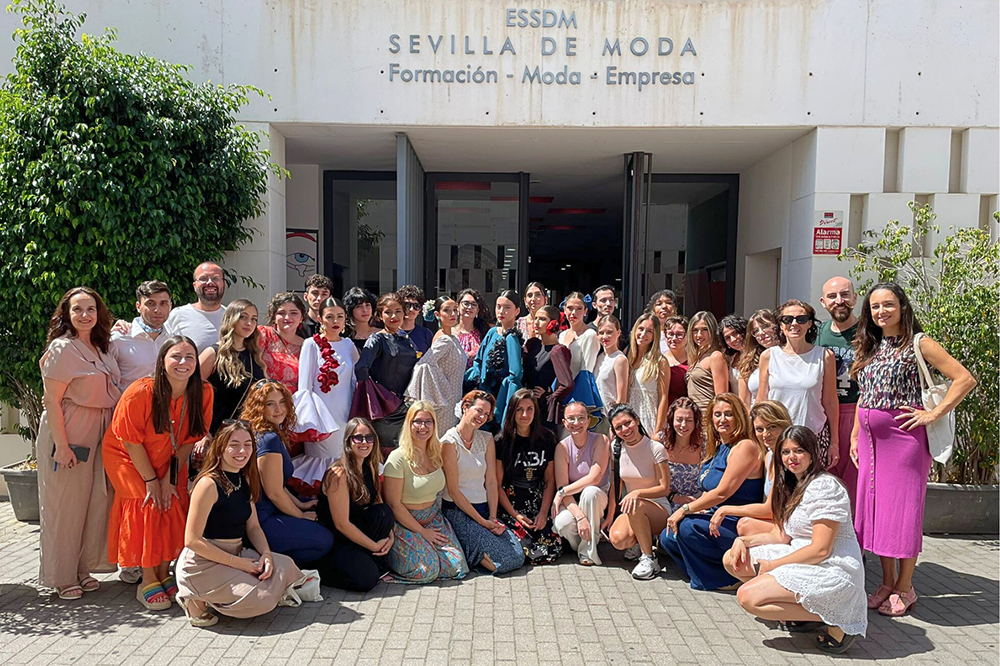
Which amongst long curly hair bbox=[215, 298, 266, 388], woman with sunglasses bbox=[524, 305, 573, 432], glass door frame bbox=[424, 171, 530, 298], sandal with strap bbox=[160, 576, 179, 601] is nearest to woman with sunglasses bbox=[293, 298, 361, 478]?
long curly hair bbox=[215, 298, 266, 388]

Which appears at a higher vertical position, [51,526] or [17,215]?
[17,215]

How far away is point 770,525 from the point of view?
13.6 ft

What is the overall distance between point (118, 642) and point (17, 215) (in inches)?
150

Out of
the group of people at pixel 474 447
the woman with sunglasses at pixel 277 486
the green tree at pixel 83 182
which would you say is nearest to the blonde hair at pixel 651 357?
the group of people at pixel 474 447

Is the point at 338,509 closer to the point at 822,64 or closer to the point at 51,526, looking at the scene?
the point at 51,526

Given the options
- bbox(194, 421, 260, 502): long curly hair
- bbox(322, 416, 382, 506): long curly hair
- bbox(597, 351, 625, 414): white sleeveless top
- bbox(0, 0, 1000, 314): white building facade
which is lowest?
bbox(322, 416, 382, 506): long curly hair

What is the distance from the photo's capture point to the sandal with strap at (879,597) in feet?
13.5

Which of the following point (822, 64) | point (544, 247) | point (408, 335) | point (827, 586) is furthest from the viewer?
point (544, 247)

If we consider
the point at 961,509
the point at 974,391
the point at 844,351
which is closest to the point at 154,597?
the point at 844,351

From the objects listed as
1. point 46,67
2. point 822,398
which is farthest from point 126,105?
point 822,398

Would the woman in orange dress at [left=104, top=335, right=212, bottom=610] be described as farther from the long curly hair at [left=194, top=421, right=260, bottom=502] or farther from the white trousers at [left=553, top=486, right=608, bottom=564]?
the white trousers at [left=553, top=486, right=608, bottom=564]

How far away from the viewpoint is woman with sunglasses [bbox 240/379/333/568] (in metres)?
4.19

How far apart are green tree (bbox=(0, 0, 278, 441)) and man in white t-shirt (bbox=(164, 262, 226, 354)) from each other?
5.06ft

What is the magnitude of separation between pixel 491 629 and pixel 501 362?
6.11 feet
